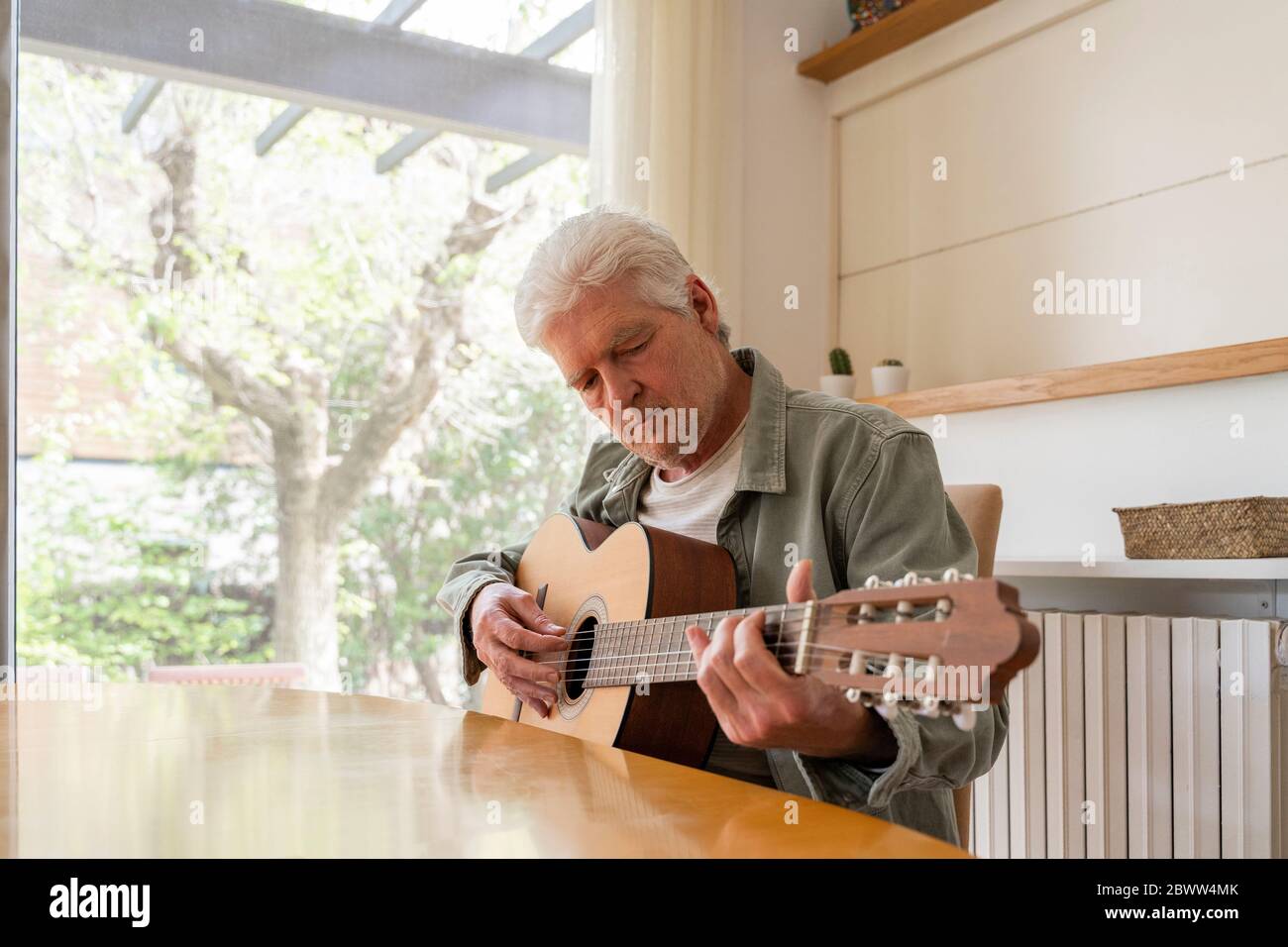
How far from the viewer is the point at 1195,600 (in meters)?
2.10

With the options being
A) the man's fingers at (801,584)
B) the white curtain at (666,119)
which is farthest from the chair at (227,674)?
the man's fingers at (801,584)

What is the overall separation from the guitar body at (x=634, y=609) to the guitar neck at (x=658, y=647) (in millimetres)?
17

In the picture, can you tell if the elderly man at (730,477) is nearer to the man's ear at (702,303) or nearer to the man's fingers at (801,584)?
the man's ear at (702,303)

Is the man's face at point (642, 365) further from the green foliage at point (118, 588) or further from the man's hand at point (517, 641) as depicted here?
the green foliage at point (118, 588)

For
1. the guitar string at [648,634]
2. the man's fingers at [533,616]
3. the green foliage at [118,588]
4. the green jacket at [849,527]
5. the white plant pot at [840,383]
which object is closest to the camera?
the guitar string at [648,634]

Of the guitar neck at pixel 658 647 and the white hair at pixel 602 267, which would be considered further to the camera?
the white hair at pixel 602 267

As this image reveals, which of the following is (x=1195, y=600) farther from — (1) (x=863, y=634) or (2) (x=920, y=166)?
(1) (x=863, y=634)

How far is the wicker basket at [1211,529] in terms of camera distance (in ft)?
5.82

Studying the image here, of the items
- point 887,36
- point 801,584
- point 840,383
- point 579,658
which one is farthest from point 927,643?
point 887,36

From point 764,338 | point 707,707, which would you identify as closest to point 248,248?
point 764,338

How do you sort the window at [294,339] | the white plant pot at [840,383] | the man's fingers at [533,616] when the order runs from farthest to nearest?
the window at [294,339]
the white plant pot at [840,383]
the man's fingers at [533,616]

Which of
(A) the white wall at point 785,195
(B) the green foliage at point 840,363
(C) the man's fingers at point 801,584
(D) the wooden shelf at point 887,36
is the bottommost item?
(C) the man's fingers at point 801,584

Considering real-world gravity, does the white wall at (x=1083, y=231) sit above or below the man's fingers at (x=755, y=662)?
above
